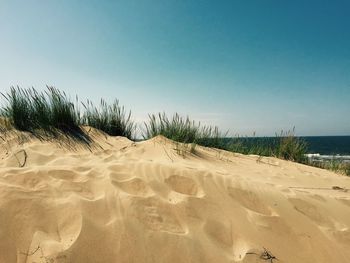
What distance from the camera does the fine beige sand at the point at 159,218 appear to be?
6.41 feet

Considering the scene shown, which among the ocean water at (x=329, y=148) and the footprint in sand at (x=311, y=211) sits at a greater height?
the ocean water at (x=329, y=148)

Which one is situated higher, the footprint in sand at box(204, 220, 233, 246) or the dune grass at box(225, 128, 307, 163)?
the dune grass at box(225, 128, 307, 163)

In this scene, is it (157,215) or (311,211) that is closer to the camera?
(157,215)

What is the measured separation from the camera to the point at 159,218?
2.30m

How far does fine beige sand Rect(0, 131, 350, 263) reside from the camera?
1953mm

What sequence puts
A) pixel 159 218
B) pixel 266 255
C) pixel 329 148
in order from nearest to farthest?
pixel 266 255
pixel 159 218
pixel 329 148

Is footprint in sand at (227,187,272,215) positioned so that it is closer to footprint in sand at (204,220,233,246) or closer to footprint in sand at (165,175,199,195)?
footprint in sand at (165,175,199,195)

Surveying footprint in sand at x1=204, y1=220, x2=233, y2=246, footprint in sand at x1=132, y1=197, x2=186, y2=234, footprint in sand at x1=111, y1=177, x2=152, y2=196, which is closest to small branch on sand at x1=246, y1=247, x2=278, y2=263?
footprint in sand at x1=204, y1=220, x2=233, y2=246

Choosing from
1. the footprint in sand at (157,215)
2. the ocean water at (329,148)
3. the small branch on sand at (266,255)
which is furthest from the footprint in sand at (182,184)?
the ocean water at (329,148)

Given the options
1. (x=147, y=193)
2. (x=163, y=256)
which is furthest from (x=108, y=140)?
(x=163, y=256)

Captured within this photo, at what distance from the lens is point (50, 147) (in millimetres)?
4258

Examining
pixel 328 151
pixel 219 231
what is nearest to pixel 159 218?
pixel 219 231

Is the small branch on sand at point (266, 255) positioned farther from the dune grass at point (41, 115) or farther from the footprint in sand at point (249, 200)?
the dune grass at point (41, 115)

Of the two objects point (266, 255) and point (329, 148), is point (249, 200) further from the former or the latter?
point (329, 148)
